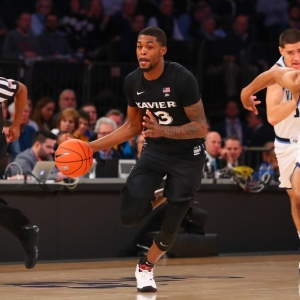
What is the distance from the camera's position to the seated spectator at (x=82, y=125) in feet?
38.1

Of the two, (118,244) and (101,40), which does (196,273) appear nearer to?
(118,244)

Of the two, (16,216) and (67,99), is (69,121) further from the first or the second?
(16,216)

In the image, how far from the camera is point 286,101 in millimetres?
8000

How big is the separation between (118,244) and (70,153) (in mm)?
3719

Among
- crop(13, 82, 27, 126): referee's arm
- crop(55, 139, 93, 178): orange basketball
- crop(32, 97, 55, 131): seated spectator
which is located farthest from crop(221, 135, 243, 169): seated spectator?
crop(55, 139, 93, 178): orange basketball

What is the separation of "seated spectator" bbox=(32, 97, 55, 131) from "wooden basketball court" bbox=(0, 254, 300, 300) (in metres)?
3.46

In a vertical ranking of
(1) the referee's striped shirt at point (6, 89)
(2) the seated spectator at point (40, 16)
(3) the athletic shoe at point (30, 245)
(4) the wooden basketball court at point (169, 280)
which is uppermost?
(2) the seated spectator at point (40, 16)

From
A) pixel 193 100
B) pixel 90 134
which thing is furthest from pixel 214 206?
pixel 193 100

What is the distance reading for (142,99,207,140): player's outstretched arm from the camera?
21.8 ft

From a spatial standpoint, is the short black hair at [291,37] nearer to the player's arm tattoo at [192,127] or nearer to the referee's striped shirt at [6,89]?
the player's arm tattoo at [192,127]

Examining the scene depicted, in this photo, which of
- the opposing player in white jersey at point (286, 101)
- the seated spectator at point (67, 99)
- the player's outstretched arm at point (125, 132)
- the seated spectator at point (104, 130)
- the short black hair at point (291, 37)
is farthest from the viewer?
the seated spectator at point (67, 99)

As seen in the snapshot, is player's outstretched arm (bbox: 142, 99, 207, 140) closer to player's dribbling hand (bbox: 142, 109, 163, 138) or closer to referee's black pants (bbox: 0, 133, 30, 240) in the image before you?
player's dribbling hand (bbox: 142, 109, 163, 138)

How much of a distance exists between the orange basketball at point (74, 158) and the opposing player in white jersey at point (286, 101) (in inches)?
54.3

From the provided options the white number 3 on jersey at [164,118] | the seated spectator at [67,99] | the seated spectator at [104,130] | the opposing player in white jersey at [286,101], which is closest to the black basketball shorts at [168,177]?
the white number 3 on jersey at [164,118]
